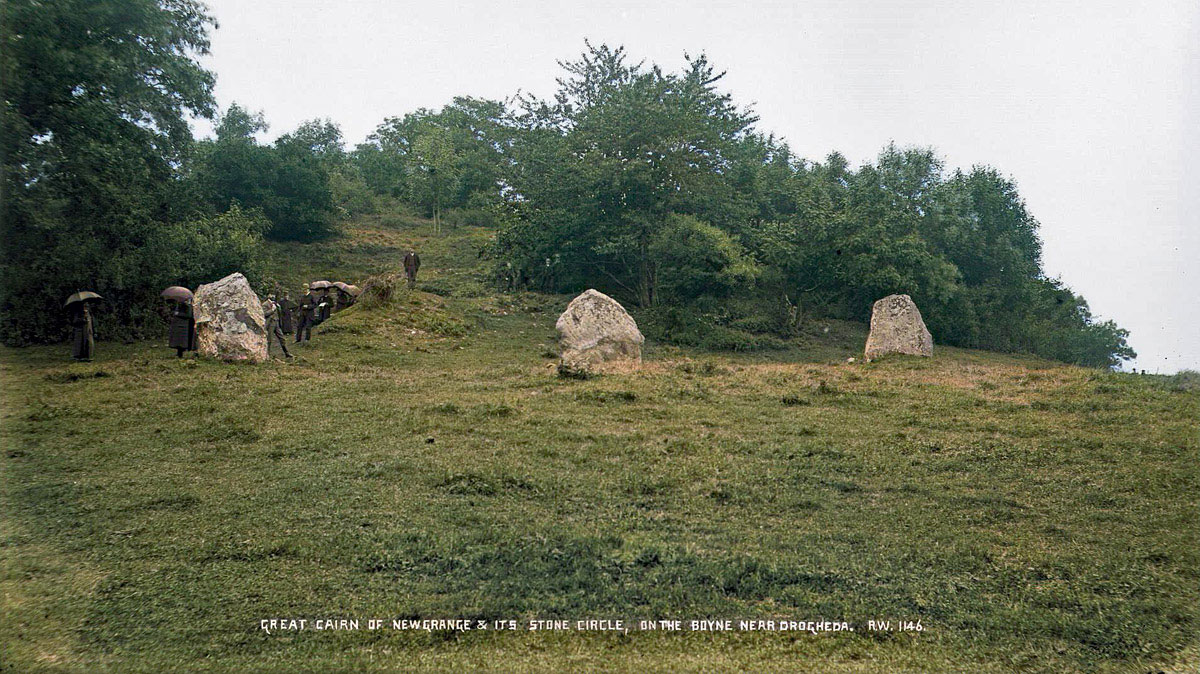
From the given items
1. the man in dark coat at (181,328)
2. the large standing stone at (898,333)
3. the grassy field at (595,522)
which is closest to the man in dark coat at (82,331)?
the man in dark coat at (181,328)

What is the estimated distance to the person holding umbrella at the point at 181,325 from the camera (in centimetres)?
1733

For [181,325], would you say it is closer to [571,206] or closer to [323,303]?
[323,303]

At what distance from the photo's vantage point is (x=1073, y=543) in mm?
6445

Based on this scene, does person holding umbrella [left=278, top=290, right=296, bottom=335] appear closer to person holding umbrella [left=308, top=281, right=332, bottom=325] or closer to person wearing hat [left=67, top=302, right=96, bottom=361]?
person holding umbrella [left=308, top=281, right=332, bottom=325]

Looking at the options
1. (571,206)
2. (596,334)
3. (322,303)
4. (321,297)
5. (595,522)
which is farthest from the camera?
A: (571,206)

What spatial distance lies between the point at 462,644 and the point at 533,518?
2.46m

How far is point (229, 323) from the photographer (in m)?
17.5

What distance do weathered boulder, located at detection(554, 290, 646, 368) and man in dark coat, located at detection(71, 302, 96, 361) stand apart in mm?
11832

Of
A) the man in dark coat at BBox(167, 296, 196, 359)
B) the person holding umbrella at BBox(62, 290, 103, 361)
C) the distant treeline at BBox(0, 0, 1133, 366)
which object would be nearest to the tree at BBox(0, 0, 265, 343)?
the distant treeline at BBox(0, 0, 1133, 366)

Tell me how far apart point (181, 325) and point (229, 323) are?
1158mm

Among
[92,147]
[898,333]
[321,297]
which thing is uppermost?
[92,147]

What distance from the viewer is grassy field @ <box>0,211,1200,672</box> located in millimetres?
4645

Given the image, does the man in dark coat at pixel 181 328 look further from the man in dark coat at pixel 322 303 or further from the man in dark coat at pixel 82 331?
the man in dark coat at pixel 322 303

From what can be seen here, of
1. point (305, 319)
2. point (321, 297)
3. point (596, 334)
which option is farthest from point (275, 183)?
point (596, 334)
